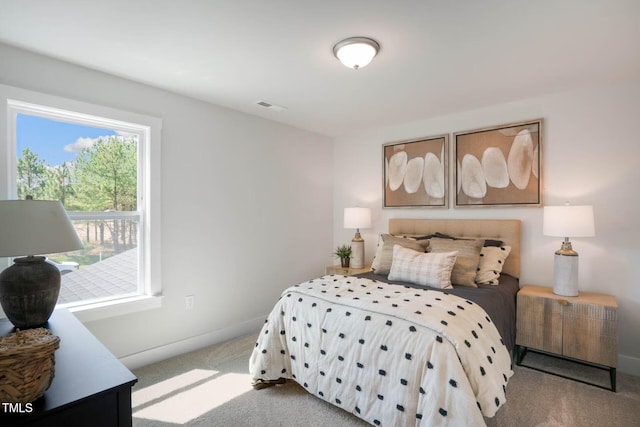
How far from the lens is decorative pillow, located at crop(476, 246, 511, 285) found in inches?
110

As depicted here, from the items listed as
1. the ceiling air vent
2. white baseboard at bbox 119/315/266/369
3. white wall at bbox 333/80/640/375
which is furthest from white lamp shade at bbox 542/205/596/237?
white baseboard at bbox 119/315/266/369

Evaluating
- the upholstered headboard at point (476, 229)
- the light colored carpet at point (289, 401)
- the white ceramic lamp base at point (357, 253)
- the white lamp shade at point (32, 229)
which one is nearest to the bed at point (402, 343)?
the light colored carpet at point (289, 401)

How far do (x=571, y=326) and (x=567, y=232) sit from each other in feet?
2.40

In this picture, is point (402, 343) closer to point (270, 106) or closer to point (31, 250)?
point (31, 250)

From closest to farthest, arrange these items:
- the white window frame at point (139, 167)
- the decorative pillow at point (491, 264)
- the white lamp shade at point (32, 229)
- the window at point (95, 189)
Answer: the white lamp shade at point (32, 229)
the white window frame at point (139, 167)
the window at point (95, 189)
the decorative pillow at point (491, 264)

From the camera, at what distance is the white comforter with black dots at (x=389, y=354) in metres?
1.58

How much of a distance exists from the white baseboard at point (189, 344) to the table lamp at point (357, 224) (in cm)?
130

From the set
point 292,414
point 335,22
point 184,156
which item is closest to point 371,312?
point 292,414

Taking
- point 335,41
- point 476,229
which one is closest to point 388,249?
point 476,229

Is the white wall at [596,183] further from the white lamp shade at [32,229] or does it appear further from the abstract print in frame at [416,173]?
the white lamp shade at [32,229]

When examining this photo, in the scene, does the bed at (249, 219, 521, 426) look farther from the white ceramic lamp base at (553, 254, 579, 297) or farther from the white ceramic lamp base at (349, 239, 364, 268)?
the white ceramic lamp base at (349, 239, 364, 268)

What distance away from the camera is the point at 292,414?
2045 millimetres

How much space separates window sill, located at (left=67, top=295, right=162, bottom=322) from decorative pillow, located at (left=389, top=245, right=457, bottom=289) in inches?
83.0

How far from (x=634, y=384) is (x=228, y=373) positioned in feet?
10.3
